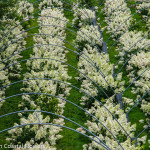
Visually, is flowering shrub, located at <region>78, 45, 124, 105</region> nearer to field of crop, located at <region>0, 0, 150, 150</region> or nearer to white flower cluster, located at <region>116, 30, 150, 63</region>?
field of crop, located at <region>0, 0, 150, 150</region>

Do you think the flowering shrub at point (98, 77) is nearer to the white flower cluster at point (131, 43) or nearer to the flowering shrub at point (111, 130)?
the flowering shrub at point (111, 130)

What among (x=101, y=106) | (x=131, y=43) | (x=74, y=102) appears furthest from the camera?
(x=131, y=43)

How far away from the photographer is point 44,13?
1176 cm

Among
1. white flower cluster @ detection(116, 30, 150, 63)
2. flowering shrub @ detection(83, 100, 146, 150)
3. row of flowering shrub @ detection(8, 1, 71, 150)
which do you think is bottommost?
flowering shrub @ detection(83, 100, 146, 150)

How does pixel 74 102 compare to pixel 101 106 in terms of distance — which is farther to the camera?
pixel 74 102

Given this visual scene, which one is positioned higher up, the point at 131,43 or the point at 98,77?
the point at 131,43

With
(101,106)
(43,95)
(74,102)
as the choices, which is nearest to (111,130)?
(101,106)

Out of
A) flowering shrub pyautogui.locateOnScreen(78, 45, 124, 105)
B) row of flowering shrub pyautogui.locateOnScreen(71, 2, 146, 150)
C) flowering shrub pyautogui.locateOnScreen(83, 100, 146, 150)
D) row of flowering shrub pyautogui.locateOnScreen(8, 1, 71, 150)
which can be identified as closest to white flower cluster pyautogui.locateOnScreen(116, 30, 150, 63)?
row of flowering shrub pyautogui.locateOnScreen(71, 2, 146, 150)

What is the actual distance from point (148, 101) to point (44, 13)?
692 cm

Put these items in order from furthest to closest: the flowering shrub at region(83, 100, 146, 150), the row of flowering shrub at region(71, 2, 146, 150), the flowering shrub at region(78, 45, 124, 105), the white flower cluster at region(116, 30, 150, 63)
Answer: the white flower cluster at region(116, 30, 150, 63)
the flowering shrub at region(78, 45, 124, 105)
the row of flowering shrub at region(71, 2, 146, 150)
the flowering shrub at region(83, 100, 146, 150)

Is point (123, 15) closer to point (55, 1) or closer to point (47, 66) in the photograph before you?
point (55, 1)

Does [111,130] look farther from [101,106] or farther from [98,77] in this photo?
[98,77]

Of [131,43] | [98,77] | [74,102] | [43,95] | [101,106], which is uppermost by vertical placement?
[131,43]

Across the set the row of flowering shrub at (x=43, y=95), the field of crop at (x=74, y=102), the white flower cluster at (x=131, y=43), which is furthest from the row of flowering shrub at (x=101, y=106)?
the white flower cluster at (x=131, y=43)
